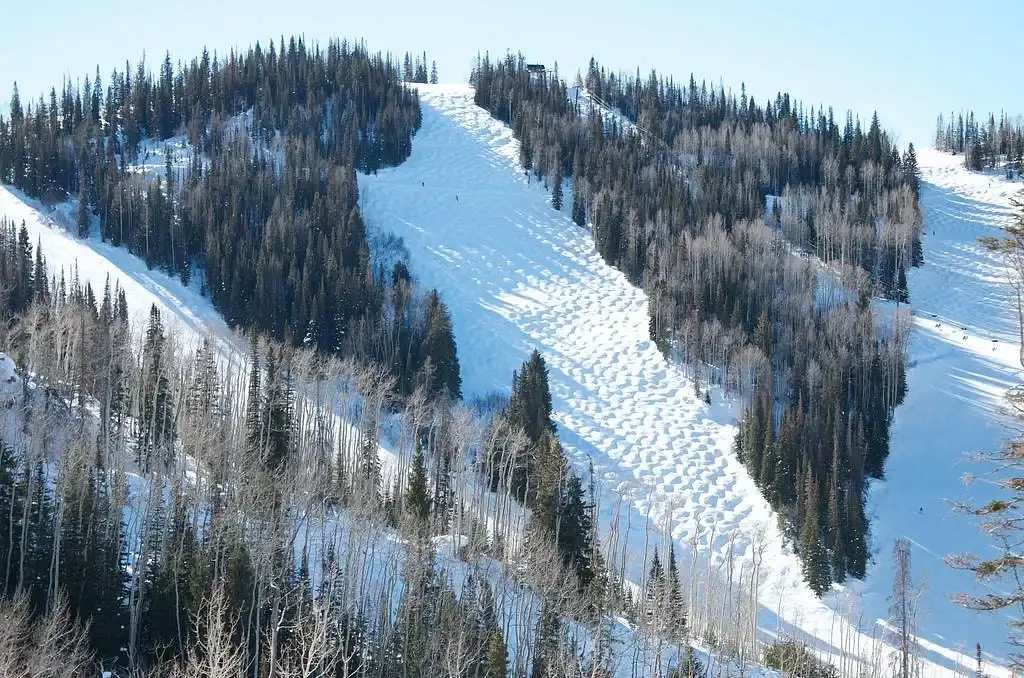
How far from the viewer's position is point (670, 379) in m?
89.1

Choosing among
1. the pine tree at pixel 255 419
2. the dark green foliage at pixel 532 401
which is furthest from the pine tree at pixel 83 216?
the dark green foliage at pixel 532 401

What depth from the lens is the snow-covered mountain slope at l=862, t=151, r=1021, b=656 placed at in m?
64.4

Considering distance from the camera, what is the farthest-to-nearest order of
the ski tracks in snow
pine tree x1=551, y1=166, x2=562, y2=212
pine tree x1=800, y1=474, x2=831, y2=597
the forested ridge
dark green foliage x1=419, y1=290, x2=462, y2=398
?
pine tree x1=551, y1=166, x2=562, y2=212 → dark green foliage x1=419, y1=290, x2=462, y2=398 → the ski tracks in snow → pine tree x1=800, y1=474, x2=831, y2=597 → the forested ridge

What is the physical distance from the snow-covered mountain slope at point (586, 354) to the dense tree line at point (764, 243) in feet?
8.81

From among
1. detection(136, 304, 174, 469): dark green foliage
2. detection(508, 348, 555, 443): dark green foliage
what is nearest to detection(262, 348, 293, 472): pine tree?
detection(136, 304, 174, 469): dark green foliage

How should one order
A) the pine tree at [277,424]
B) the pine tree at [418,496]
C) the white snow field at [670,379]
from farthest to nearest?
the white snow field at [670,379], the pine tree at [277,424], the pine tree at [418,496]

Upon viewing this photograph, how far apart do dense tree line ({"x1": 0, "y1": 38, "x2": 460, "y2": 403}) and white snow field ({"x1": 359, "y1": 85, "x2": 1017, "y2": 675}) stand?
21.8 feet

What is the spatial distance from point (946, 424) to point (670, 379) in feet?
Answer: 84.5

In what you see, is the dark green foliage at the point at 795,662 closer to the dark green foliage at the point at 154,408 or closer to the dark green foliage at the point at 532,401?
the dark green foliage at the point at 532,401

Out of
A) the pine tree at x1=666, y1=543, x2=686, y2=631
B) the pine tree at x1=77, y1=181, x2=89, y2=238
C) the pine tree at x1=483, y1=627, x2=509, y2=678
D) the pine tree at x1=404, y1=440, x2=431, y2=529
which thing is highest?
the pine tree at x1=77, y1=181, x2=89, y2=238

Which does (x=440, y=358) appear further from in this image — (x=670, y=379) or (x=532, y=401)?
(x=670, y=379)

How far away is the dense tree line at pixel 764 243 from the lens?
75.2 m

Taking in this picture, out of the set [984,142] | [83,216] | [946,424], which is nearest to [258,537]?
[946,424]

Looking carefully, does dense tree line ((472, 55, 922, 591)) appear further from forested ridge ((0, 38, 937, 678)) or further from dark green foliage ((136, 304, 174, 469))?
dark green foliage ((136, 304, 174, 469))
